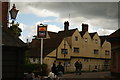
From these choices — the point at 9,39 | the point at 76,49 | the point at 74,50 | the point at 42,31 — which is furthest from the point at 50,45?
the point at 9,39

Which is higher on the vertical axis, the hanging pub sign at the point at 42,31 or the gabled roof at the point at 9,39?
the hanging pub sign at the point at 42,31

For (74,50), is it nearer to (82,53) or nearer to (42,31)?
A: (82,53)

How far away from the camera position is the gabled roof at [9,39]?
19147 mm

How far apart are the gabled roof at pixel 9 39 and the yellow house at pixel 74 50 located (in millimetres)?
36321

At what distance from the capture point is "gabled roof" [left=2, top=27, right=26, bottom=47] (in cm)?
1915

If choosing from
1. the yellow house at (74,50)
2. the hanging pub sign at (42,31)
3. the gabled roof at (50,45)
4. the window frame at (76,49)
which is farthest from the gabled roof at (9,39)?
the window frame at (76,49)

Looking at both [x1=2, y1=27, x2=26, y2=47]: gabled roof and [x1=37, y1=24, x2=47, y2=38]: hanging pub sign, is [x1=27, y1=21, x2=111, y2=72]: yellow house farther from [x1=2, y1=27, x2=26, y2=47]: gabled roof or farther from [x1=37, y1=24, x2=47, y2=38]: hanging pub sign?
[x1=2, y1=27, x2=26, y2=47]: gabled roof

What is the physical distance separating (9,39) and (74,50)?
1731 inches

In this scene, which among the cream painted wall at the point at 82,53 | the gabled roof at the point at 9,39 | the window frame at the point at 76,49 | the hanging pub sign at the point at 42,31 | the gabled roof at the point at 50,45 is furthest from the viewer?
the window frame at the point at 76,49

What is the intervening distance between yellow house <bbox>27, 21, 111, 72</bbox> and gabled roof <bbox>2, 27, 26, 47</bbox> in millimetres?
36321

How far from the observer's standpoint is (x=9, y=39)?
64.8ft

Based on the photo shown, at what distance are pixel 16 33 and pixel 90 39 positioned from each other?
47.4m

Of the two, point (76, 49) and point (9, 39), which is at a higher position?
point (76, 49)

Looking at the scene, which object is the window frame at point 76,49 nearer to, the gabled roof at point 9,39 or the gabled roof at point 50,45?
the gabled roof at point 50,45
